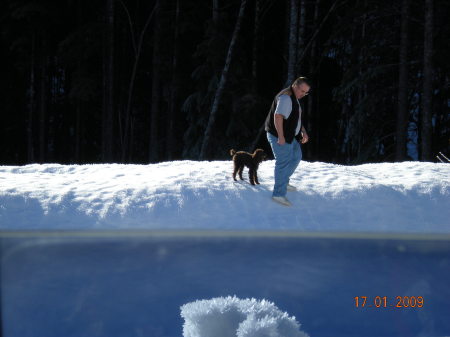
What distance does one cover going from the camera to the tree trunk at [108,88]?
20.9m

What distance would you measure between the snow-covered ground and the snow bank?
4.59 meters

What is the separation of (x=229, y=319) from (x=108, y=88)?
747 inches

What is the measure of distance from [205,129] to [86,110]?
1113 cm

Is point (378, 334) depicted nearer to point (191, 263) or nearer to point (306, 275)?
point (306, 275)

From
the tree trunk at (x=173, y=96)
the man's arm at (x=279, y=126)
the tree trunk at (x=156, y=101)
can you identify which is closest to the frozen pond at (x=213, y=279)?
the man's arm at (x=279, y=126)

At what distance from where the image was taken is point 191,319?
350 cm

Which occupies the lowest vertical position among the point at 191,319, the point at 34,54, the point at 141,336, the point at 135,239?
the point at 141,336

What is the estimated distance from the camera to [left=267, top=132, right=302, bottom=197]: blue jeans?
26.6 feet

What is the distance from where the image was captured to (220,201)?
906cm

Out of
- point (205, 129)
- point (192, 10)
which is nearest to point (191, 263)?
point (205, 129)

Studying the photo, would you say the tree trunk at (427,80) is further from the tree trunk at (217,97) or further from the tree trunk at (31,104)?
the tree trunk at (31,104)

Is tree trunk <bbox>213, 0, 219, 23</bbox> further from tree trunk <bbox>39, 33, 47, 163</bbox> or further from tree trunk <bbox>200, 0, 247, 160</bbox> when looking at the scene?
tree trunk <bbox>39, 33, 47, 163</bbox>

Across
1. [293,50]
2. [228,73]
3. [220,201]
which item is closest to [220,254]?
[220,201]

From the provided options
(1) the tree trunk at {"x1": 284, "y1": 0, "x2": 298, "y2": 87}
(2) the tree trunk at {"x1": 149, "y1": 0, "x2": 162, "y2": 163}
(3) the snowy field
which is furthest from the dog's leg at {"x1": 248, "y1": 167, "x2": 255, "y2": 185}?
(2) the tree trunk at {"x1": 149, "y1": 0, "x2": 162, "y2": 163}
